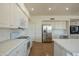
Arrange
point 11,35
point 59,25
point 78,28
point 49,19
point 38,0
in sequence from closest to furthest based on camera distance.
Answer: point 38,0 < point 11,35 < point 78,28 < point 49,19 < point 59,25

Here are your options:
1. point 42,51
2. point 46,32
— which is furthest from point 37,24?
point 42,51

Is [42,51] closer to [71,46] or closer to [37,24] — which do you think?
[71,46]

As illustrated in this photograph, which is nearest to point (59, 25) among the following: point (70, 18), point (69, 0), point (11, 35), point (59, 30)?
point (59, 30)

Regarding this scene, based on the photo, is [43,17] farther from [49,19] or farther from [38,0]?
[38,0]

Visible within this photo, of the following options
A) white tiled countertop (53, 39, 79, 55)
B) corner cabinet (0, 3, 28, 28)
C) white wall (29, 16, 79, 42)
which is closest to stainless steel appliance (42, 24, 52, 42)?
white wall (29, 16, 79, 42)

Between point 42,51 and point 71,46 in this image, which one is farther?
point 42,51

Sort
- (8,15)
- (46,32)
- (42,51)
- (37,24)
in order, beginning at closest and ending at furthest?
1. (8,15)
2. (42,51)
3. (46,32)
4. (37,24)

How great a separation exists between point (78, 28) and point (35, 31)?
3.21m

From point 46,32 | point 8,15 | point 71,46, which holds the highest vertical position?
point 8,15

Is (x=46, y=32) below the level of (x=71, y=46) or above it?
above

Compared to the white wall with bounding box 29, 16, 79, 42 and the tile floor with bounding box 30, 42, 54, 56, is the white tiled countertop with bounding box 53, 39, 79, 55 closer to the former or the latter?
the tile floor with bounding box 30, 42, 54, 56

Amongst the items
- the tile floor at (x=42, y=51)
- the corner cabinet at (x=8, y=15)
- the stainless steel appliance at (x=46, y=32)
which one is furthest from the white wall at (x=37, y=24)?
the corner cabinet at (x=8, y=15)

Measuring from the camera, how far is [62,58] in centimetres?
63

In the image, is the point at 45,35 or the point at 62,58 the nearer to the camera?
the point at 62,58
